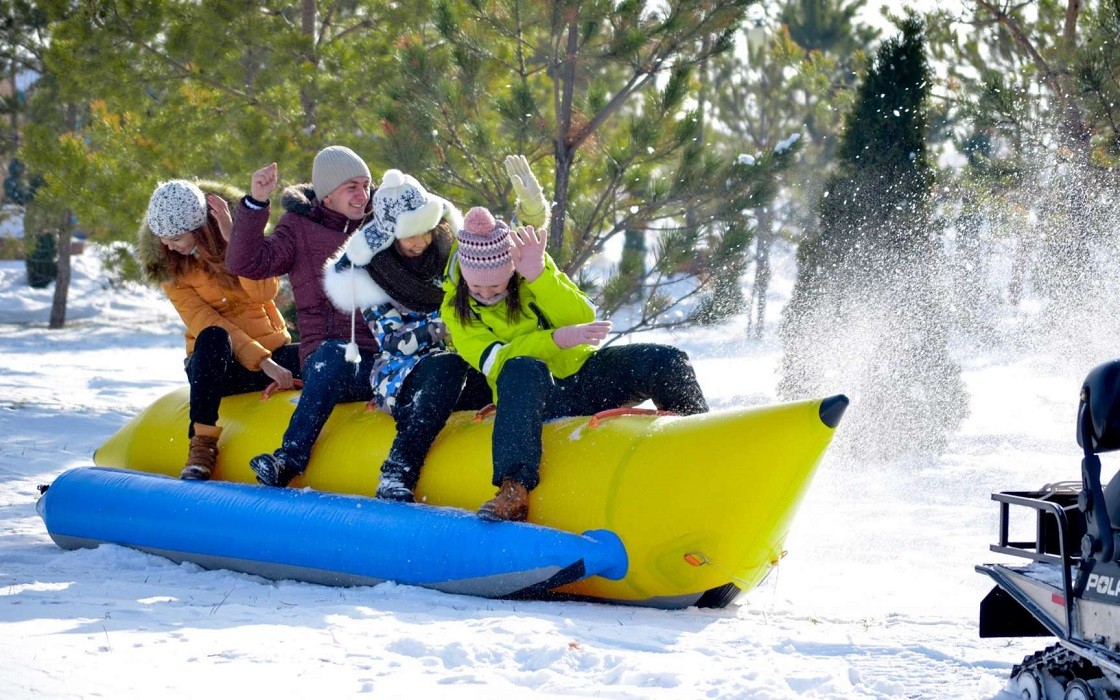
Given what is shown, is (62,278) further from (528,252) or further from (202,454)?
(528,252)

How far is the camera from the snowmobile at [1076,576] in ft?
9.20

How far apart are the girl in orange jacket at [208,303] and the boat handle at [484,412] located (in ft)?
3.98

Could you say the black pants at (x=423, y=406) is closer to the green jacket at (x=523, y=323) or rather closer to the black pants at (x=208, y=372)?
the green jacket at (x=523, y=323)

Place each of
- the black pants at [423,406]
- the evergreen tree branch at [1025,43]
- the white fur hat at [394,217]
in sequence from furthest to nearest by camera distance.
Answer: the evergreen tree branch at [1025,43]
the white fur hat at [394,217]
the black pants at [423,406]

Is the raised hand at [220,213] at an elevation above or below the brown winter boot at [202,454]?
above

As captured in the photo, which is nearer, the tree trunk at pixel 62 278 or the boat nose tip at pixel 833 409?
the boat nose tip at pixel 833 409

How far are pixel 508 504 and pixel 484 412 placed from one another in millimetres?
644

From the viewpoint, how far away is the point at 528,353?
4605mm

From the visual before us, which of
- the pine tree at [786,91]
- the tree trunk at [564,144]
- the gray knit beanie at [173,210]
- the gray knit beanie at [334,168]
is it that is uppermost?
the pine tree at [786,91]

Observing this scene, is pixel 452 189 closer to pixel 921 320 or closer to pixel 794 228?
pixel 921 320

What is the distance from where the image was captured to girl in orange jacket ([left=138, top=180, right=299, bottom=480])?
5.52m

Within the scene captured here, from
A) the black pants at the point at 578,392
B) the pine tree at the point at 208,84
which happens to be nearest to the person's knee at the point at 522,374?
the black pants at the point at 578,392

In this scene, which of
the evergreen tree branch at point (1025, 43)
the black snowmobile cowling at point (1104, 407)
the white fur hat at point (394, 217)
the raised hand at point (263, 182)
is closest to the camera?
the black snowmobile cowling at point (1104, 407)

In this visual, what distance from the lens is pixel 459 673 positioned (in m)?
3.14
